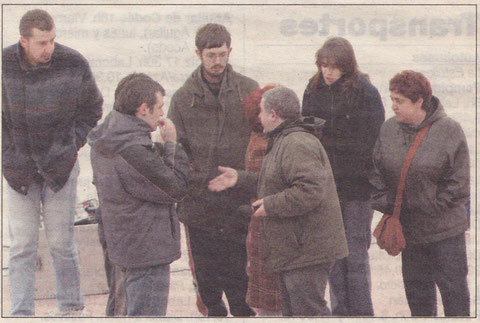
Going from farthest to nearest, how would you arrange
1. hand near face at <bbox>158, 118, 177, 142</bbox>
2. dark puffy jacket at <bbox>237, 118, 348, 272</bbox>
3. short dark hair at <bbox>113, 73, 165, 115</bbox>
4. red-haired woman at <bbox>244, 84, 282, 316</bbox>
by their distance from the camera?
red-haired woman at <bbox>244, 84, 282, 316</bbox>
hand near face at <bbox>158, 118, 177, 142</bbox>
short dark hair at <bbox>113, 73, 165, 115</bbox>
dark puffy jacket at <bbox>237, 118, 348, 272</bbox>

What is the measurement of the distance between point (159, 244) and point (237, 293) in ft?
2.71

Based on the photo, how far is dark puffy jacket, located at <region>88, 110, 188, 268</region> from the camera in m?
2.77

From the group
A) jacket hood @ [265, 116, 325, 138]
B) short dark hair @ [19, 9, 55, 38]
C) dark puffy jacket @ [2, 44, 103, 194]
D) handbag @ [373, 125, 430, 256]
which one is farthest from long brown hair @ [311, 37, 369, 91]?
short dark hair @ [19, 9, 55, 38]

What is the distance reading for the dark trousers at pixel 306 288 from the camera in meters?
2.80

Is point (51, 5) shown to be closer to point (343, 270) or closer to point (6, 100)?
point (6, 100)

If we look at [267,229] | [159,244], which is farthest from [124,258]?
[267,229]

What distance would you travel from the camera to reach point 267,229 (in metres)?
2.86

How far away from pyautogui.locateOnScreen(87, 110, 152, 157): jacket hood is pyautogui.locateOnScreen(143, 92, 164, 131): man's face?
0.12 feet

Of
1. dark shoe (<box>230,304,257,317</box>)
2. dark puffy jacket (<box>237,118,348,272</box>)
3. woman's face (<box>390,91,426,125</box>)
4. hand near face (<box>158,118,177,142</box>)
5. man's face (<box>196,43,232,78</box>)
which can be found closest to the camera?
dark puffy jacket (<box>237,118,348,272</box>)

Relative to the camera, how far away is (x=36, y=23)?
3469 mm

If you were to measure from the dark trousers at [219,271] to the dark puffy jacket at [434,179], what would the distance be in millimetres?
862

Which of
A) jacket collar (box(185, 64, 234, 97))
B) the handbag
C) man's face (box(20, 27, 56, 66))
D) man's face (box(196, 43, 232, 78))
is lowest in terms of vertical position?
the handbag

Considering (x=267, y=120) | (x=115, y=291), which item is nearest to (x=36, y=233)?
(x=115, y=291)

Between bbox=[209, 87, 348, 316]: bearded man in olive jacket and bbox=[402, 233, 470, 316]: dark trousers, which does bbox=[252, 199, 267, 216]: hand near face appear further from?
bbox=[402, 233, 470, 316]: dark trousers
